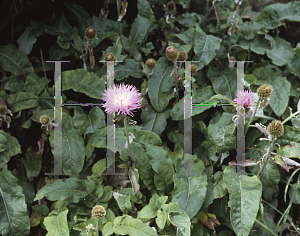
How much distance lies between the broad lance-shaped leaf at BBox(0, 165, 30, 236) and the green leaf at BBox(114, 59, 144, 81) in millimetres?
1044

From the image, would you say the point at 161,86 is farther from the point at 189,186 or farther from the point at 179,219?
the point at 179,219

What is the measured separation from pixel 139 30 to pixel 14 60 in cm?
106

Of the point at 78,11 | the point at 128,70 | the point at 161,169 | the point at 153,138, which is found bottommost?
the point at 161,169

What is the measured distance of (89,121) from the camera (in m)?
1.91

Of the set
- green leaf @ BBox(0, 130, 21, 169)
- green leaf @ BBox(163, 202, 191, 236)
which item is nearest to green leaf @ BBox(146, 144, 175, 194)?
green leaf @ BBox(163, 202, 191, 236)

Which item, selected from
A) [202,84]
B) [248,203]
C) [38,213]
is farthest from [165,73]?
[38,213]

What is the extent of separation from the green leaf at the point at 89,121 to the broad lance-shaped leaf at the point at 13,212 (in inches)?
21.7

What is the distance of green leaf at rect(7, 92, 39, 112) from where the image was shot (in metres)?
2.00

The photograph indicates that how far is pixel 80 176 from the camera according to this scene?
188 centimetres

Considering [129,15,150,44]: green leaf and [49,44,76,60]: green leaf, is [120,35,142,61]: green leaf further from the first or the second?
[49,44,76,60]: green leaf

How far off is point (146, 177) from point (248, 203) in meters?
0.60

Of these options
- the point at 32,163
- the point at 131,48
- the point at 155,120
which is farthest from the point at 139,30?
the point at 32,163

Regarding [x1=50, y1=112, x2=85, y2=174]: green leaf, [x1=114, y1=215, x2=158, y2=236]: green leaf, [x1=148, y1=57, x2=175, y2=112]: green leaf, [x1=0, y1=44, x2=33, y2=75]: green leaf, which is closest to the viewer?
[x1=114, y1=215, x2=158, y2=236]: green leaf

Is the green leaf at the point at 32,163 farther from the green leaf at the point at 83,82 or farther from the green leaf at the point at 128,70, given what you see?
the green leaf at the point at 128,70
